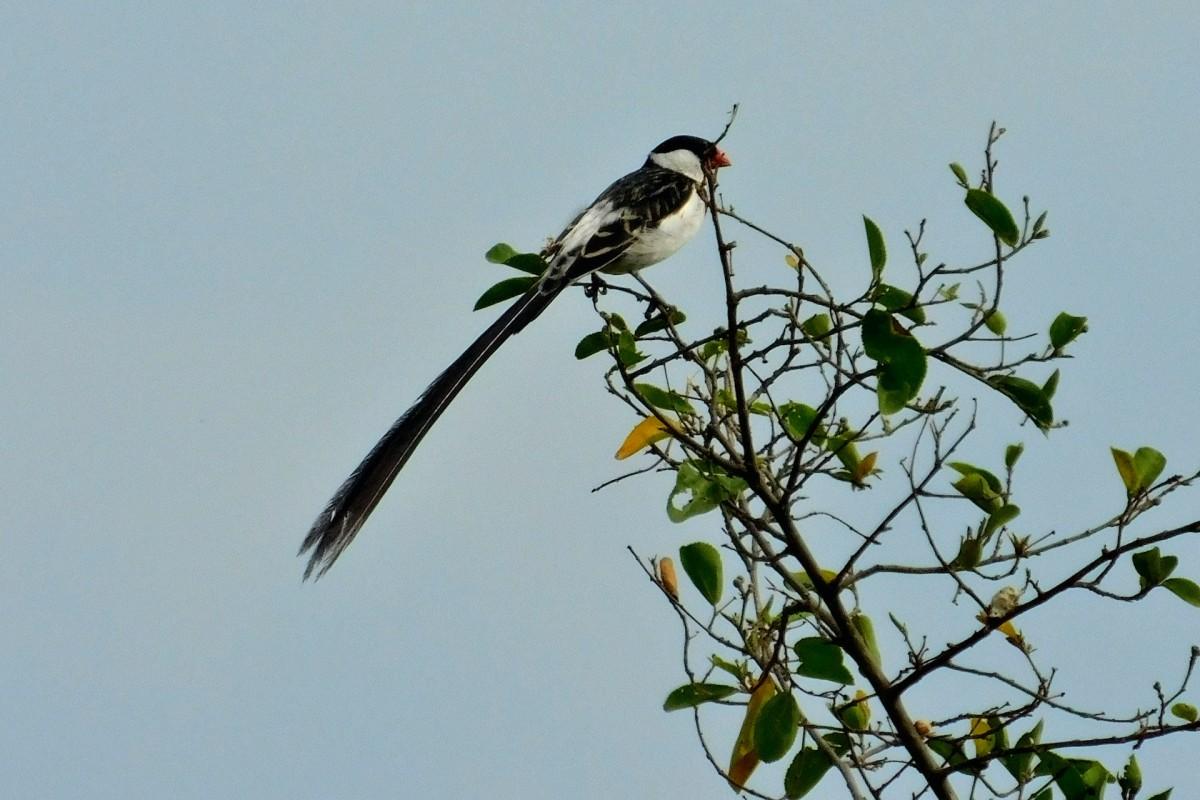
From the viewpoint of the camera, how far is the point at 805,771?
112 inches

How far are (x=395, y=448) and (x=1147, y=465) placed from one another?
75.1 inches

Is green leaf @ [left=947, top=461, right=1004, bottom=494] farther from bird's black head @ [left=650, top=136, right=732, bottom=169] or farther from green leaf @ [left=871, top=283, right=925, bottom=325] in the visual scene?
bird's black head @ [left=650, top=136, right=732, bottom=169]

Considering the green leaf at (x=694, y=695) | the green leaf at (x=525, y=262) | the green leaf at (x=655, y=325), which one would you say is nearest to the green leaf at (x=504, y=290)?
the green leaf at (x=525, y=262)

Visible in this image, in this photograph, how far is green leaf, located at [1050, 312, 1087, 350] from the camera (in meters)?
2.95

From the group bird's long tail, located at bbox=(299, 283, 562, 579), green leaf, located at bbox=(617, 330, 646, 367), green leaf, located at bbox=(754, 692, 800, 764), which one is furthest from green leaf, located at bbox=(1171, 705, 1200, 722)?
bird's long tail, located at bbox=(299, 283, 562, 579)

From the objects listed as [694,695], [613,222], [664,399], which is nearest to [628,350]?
[664,399]

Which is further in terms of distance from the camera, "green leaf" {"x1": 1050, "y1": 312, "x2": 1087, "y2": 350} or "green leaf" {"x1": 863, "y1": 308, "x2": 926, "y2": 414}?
"green leaf" {"x1": 1050, "y1": 312, "x2": 1087, "y2": 350}

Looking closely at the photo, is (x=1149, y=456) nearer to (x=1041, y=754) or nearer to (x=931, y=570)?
(x=931, y=570)

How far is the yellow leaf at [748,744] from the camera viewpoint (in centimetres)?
281

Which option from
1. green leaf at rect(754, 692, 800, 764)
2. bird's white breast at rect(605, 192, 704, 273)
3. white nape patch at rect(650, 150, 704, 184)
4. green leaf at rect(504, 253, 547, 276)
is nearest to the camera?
green leaf at rect(754, 692, 800, 764)

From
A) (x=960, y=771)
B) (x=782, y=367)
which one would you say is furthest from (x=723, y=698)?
(x=782, y=367)

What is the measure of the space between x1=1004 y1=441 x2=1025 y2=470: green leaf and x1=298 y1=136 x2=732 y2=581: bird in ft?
2.89

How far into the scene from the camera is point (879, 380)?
263cm

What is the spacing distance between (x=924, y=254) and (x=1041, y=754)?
1.10m
